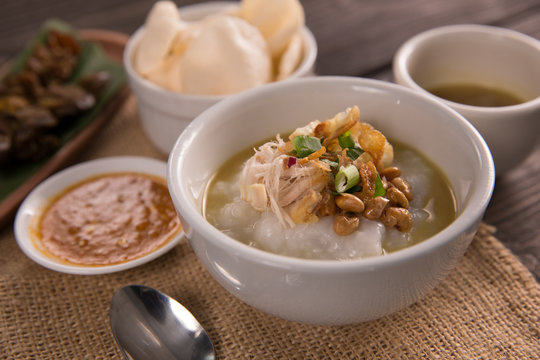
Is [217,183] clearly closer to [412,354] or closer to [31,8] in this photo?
[412,354]

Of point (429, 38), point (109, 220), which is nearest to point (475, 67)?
point (429, 38)

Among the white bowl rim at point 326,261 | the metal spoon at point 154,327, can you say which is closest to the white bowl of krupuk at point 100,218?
the metal spoon at point 154,327

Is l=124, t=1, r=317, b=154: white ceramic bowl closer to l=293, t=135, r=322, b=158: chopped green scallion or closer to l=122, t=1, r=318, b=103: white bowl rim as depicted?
l=122, t=1, r=318, b=103: white bowl rim

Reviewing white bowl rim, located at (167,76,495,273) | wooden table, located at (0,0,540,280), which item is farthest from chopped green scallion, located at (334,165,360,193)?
wooden table, located at (0,0,540,280)

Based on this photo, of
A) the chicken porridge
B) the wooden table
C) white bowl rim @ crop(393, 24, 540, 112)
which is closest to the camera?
the chicken porridge

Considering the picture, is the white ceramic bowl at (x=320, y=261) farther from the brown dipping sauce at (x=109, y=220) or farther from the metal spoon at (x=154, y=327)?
the brown dipping sauce at (x=109, y=220)

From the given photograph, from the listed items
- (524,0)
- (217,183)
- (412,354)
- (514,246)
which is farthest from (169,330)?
(524,0)
